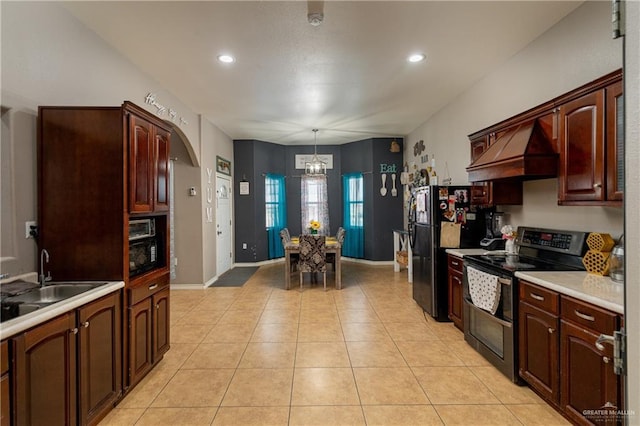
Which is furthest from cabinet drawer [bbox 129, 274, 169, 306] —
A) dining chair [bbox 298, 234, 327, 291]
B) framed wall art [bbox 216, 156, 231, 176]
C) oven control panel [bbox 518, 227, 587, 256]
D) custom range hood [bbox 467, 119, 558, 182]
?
framed wall art [bbox 216, 156, 231, 176]

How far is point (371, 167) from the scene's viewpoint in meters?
7.29

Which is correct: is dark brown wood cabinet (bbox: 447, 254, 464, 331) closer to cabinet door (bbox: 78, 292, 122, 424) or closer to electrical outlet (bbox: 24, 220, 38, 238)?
cabinet door (bbox: 78, 292, 122, 424)

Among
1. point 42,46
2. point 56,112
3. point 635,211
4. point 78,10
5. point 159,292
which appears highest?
point 78,10

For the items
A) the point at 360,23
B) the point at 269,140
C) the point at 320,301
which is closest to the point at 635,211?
the point at 360,23

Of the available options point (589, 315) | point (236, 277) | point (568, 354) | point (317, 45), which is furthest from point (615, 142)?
point (236, 277)

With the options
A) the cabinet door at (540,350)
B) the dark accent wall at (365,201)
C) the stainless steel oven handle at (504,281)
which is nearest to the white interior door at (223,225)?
the dark accent wall at (365,201)

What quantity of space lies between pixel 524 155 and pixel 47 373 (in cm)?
338

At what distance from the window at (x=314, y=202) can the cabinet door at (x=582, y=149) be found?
18.6 ft

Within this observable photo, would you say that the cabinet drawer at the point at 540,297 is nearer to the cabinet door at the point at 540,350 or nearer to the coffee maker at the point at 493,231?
the cabinet door at the point at 540,350

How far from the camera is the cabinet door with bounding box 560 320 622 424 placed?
168cm

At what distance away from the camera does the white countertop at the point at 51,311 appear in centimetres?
141

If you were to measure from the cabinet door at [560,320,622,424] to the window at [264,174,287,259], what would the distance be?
6.23 metres

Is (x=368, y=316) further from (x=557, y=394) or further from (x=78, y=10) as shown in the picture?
(x=78, y=10)

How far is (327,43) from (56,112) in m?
2.25
